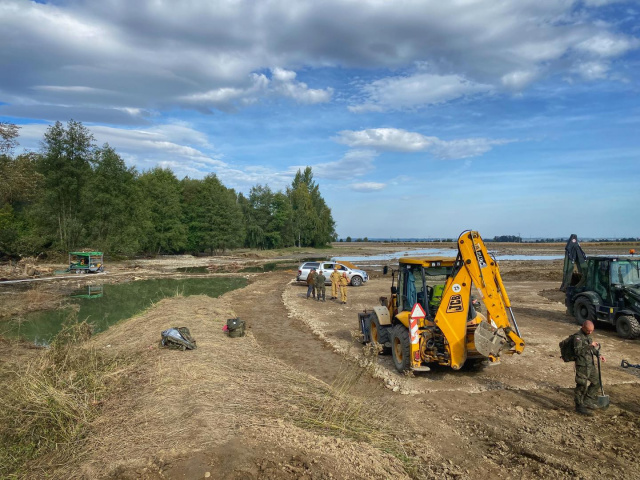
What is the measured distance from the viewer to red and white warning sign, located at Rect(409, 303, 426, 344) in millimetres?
8258

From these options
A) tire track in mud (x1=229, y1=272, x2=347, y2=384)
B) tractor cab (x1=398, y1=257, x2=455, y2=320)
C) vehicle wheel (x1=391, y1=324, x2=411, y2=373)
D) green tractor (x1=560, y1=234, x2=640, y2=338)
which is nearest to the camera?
vehicle wheel (x1=391, y1=324, x2=411, y2=373)

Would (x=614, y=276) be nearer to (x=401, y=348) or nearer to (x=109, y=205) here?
(x=401, y=348)

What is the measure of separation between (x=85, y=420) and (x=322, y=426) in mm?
3227

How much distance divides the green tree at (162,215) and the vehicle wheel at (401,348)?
5394cm

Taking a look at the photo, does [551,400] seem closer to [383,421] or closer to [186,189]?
[383,421]

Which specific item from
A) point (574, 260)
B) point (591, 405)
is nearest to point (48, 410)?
point (591, 405)

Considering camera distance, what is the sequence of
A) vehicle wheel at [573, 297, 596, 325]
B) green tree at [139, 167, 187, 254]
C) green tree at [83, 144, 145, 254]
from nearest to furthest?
vehicle wheel at [573, 297, 596, 325] < green tree at [83, 144, 145, 254] < green tree at [139, 167, 187, 254]

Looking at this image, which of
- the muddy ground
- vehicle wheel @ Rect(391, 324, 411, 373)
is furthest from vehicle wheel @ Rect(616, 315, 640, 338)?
vehicle wheel @ Rect(391, 324, 411, 373)

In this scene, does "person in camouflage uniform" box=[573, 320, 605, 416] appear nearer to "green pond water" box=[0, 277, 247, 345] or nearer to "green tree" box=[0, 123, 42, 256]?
"green pond water" box=[0, 277, 247, 345]

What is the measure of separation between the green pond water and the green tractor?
15.1 m

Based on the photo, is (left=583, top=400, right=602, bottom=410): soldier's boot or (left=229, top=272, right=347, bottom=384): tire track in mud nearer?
(left=583, top=400, right=602, bottom=410): soldier's boot

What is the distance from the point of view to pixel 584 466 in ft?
16.8

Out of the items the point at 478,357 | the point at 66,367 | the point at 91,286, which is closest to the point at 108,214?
the point at 91,286

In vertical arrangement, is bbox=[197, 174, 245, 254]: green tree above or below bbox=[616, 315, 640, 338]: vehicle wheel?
above
